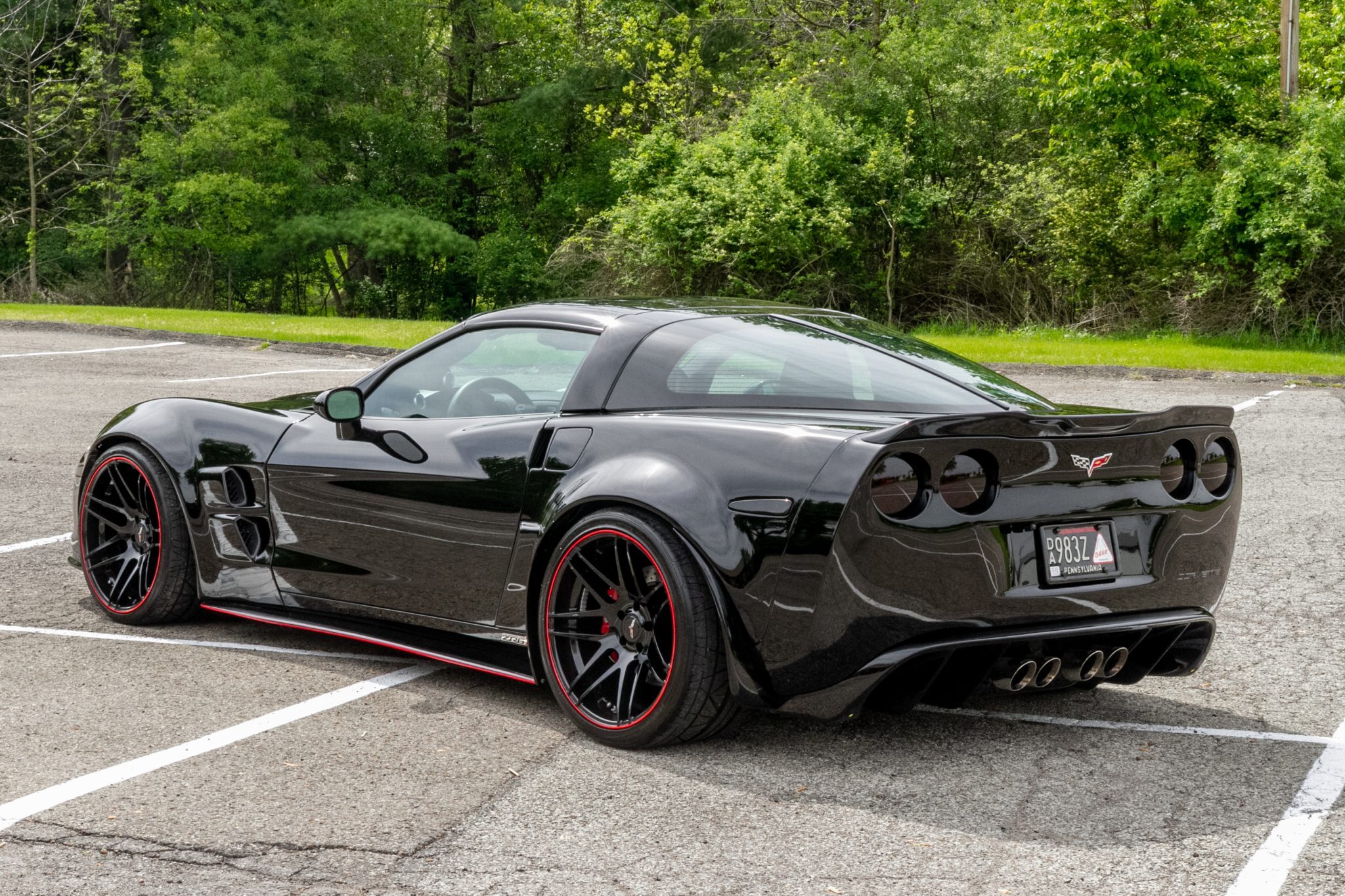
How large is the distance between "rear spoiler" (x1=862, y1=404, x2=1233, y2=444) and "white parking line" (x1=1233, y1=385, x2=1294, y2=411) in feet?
34.2

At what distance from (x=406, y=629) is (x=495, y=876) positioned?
5.62ft

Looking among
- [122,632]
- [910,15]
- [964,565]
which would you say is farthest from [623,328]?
[910,15]

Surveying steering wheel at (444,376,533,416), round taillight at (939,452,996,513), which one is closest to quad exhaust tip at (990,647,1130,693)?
round taillight at (939,452,996,513)

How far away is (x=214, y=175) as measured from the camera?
35156 millimetres

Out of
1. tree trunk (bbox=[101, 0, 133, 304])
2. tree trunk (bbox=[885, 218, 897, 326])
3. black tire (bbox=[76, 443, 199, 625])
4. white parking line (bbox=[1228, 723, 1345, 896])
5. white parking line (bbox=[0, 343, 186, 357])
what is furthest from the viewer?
tree trunk (bbox=[101, 0, 133, 304])

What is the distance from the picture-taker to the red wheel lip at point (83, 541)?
5555mm

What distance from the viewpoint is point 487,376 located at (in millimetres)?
5086

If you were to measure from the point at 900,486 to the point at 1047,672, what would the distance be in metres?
0.77

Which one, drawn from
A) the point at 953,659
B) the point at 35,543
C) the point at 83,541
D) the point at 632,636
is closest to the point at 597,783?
the point at 632,636

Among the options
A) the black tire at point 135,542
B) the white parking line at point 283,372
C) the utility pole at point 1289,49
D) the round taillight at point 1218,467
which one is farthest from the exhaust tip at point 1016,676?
the utility pole at point 1289,49

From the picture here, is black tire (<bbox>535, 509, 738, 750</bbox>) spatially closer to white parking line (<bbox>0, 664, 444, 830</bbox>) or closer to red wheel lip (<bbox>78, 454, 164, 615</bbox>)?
white parking line (<bbox>0, 664, 444, 830</bbox>)

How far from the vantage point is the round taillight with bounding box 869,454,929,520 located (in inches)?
149

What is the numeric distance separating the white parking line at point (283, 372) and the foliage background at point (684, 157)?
33.9 ft

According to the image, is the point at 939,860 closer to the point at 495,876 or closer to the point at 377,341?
the point at 495,876
